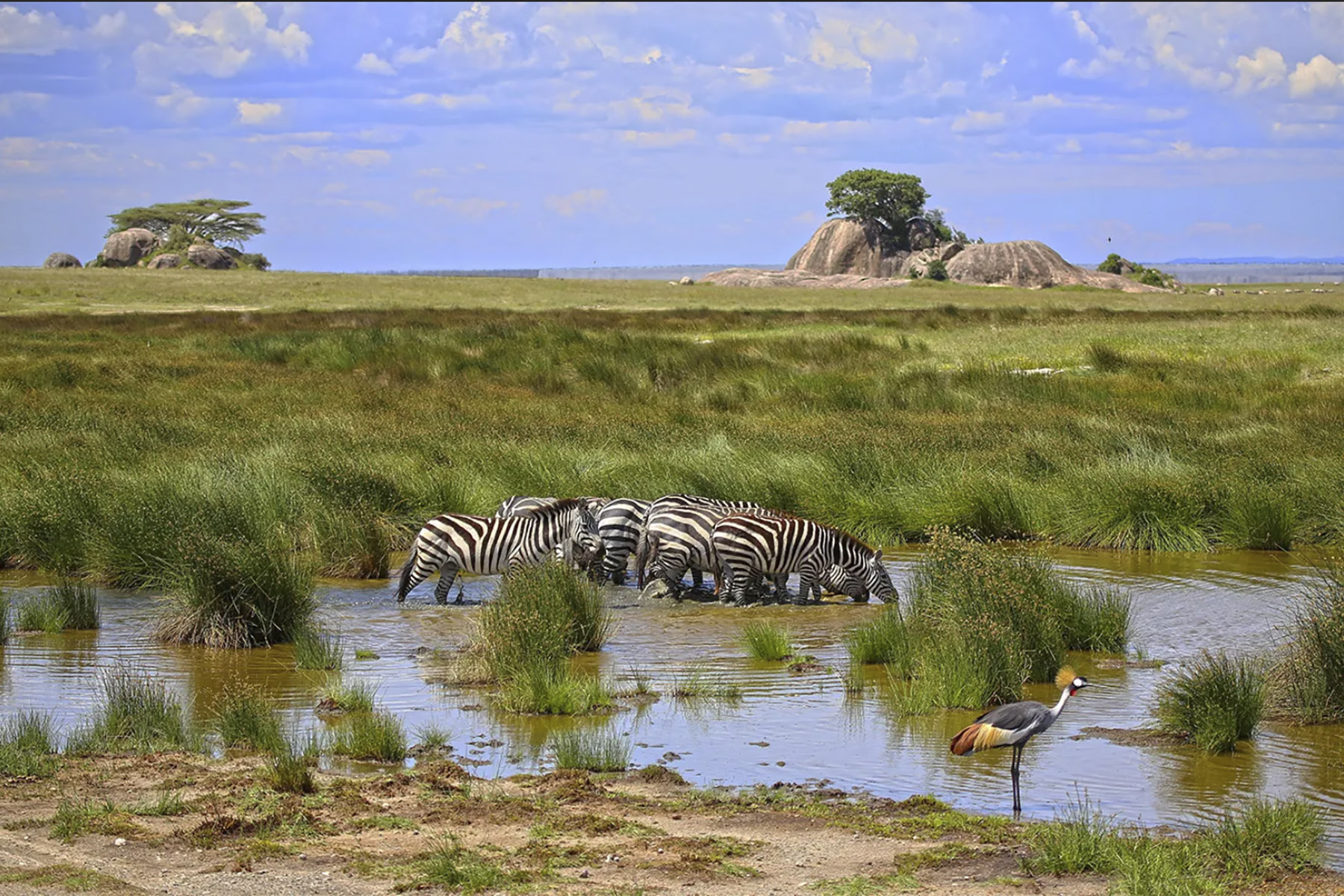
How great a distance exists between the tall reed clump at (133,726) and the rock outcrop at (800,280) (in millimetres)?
88364

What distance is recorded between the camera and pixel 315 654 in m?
9.95

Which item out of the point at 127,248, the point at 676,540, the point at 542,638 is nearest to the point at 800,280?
the point at 127,248

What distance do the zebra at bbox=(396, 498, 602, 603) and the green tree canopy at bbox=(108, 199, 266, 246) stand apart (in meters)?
121

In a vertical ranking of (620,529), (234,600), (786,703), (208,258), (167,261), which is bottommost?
(786,703)

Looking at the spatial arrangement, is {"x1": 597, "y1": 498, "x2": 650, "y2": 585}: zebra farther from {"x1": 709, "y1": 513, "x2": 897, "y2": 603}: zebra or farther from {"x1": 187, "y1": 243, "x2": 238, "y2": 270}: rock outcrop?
{"x1": 187, "y1": 243, "x2": 238, "y2": 270}: rock outcrop

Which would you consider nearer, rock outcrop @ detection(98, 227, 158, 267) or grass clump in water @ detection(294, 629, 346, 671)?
grass clump in water @ detection(294, 629, 346, 671)

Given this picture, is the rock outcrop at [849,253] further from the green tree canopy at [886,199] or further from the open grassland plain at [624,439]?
the open grassland plain at [624,439]

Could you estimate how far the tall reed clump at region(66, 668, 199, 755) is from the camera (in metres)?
7.73

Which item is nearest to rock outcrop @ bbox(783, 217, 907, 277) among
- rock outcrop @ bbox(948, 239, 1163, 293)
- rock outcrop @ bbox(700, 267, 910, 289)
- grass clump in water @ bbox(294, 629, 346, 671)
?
rock outcrop @ bbox(700, 267, 910, 289)

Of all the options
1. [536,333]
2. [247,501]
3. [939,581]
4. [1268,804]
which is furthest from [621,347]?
[1268,804]

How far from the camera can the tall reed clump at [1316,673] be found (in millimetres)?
8422

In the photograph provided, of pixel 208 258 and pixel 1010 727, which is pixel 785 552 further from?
pixel 208 258

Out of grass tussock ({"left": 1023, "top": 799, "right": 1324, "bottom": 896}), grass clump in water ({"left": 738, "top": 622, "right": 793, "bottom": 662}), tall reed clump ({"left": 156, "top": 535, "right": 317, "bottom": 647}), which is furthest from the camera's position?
tall reed clump ({"left": 156, "top": 535, "right": 317, "bottom": 647})

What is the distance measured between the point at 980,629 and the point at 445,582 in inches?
216
